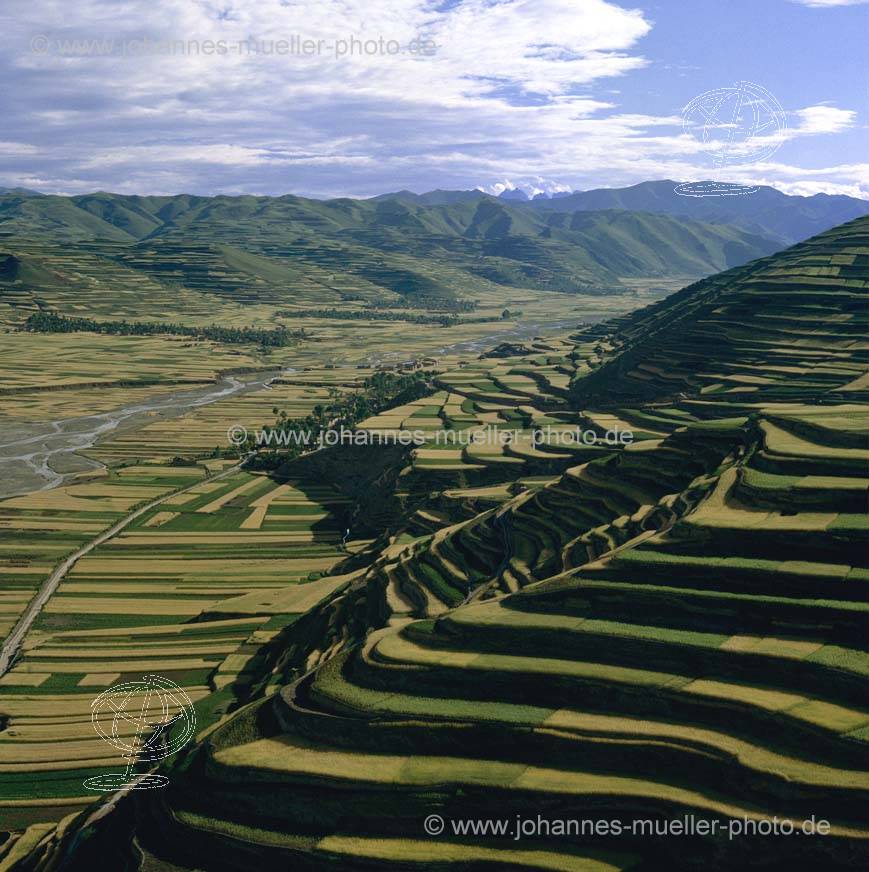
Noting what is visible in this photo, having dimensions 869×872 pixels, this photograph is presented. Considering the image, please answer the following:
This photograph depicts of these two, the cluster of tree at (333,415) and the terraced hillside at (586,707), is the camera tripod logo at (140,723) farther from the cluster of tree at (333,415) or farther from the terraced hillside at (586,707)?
the cluster of tree at (333,415)

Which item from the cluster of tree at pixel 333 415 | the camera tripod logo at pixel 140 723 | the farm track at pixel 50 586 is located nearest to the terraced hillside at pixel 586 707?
the camera tripod logo at pixel 140 723

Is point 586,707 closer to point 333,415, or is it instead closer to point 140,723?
point 140,723

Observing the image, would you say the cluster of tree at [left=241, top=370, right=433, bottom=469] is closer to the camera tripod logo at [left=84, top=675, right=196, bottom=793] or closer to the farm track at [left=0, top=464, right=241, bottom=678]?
the farm track at [left=0, top=464, right=241, bottom=678]

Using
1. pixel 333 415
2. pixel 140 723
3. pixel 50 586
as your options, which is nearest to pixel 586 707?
pixel 140 723

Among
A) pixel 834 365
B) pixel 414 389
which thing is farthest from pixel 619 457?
pixel 414 389

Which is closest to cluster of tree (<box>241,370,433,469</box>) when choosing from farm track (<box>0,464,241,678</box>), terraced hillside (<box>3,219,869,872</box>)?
farm track (<box>0,464,241,678</box>)

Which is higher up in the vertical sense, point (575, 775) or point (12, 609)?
point (575, 775)

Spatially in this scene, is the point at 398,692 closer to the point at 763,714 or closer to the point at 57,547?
the point at 763,714

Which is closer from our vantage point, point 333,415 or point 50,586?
point 50,586

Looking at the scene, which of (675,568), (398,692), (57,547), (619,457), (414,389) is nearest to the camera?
(398,692)
